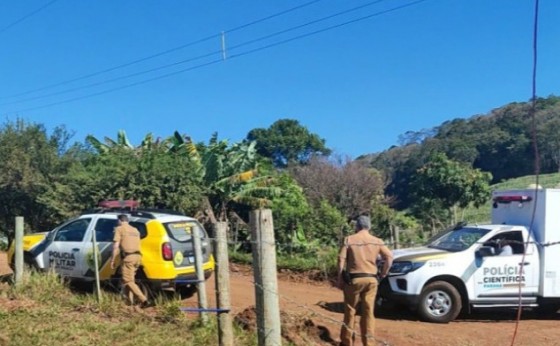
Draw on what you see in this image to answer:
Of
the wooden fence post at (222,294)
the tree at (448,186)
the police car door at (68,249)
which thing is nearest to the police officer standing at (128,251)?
the police car door at (68,249)

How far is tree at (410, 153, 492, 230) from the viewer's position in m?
32.4

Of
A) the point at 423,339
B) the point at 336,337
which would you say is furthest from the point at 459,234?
the point at 336,337

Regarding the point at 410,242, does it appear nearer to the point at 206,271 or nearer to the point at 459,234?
the point at 459,234

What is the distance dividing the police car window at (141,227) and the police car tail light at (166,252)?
41cm

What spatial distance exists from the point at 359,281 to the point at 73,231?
5925 mm

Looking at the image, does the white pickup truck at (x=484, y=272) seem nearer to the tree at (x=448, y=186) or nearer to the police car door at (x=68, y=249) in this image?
the police car door at (x=68, y=249)

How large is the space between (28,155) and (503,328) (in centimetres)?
1936

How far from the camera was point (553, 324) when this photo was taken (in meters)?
11.2

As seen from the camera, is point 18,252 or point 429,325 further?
point 18,252

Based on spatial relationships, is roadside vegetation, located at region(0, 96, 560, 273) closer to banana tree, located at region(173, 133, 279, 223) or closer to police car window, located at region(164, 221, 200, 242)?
banana tree, located at region(173, 133, 279, 223)

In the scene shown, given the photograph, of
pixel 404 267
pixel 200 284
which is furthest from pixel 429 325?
pixel 200 284

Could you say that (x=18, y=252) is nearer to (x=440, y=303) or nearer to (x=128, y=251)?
(x=128, y=251)

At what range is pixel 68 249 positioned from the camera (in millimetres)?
11617

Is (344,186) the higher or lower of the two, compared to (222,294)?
higher
